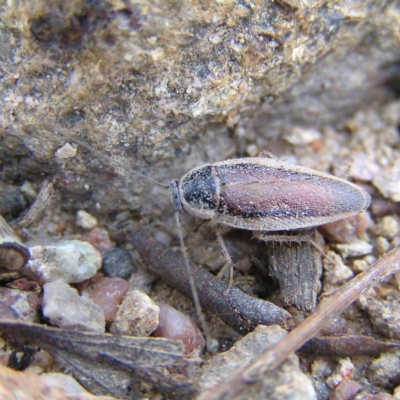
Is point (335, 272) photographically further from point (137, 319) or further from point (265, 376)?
point (137, 319)

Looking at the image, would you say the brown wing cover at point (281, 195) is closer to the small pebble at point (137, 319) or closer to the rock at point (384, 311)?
the rock at point (384, 311)

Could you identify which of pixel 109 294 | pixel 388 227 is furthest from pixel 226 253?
pixel 388 227

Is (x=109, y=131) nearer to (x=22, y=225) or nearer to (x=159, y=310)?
(x=22, y=225)

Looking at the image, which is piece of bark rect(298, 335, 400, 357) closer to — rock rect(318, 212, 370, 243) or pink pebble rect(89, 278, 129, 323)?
rock rect(318, 212, 370, 243)

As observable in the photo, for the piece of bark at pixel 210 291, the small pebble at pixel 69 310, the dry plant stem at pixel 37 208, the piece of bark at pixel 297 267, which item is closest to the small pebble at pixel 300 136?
the piece of bark at pixel 297 267

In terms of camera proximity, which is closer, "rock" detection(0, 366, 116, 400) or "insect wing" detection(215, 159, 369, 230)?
"rock" detection(0, 366, 116, 400)

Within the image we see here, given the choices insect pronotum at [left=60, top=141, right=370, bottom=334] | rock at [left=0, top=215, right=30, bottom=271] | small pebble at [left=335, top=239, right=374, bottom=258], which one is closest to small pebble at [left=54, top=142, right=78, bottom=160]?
insect pronotum at [left=60, top=141, right=370, bottom=334]
